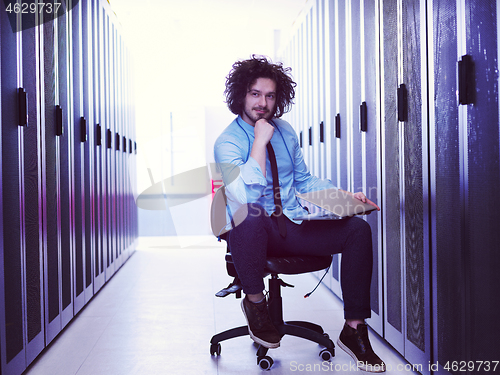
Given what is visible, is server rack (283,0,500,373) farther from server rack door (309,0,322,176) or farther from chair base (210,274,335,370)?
server rack door (309,0,322,176)

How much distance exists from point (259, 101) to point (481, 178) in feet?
3.11

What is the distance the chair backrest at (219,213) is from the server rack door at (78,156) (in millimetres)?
1068

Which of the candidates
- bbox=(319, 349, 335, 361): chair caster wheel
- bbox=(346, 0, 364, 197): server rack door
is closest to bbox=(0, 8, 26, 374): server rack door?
bbox=(319, 349, 335, 361): chair caster wheel

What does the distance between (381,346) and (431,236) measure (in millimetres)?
682

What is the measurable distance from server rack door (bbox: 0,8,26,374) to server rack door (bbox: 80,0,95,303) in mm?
977

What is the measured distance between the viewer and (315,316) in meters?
2.24

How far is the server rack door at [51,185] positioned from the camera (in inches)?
71.5

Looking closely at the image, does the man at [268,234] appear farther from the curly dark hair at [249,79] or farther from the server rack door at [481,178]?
the server rack door at [481,178]

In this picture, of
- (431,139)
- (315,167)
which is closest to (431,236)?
(431,139)

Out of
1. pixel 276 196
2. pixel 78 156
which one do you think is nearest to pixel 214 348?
pixel 276 196

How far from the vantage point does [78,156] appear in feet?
7.89

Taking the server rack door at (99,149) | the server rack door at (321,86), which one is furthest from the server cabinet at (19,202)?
the server rack door at (321,86)

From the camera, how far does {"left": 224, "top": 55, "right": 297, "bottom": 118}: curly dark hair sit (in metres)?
1.82

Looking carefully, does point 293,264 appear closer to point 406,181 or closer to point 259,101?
point 406,181
